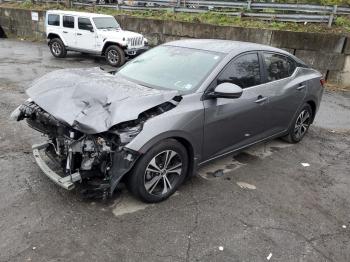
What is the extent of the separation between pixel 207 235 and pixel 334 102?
271 inches

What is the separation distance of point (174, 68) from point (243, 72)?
0.88 m

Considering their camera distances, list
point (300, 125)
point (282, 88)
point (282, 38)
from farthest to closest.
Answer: point (282, 38) < point (300, 125) < point (282, 88)

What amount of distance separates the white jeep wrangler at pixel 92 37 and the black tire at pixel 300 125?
7.98m

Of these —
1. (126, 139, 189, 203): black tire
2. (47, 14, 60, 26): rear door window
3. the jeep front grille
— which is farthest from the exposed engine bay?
(47, 14, 60, 26): rear door window

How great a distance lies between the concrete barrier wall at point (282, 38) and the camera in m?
10.7

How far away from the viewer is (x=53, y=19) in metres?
14.1

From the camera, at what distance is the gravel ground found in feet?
10.3

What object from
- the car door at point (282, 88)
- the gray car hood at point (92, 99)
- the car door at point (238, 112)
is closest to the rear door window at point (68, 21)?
the gray car hood at point (92, 99)

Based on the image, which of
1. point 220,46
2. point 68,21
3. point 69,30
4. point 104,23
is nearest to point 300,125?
point 220,46

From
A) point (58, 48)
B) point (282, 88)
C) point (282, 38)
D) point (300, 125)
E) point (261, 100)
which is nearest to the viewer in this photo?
point (261, 100)

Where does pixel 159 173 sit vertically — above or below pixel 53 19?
below

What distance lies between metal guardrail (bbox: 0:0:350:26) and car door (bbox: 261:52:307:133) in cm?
740

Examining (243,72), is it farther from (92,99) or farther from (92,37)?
(92,37)

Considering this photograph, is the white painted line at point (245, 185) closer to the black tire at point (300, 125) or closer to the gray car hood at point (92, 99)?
the gray car hood at point (92, 99)
